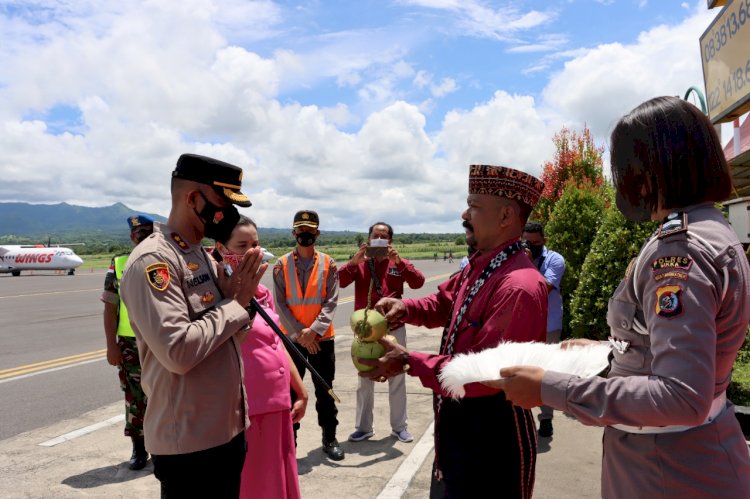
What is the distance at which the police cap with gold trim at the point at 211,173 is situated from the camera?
2.53 meters

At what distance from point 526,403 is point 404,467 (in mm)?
3515

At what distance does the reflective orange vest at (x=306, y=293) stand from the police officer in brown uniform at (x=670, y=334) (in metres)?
4.05

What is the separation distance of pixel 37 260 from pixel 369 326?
5004 centimetres

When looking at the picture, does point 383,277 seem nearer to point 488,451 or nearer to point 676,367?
point 488,451

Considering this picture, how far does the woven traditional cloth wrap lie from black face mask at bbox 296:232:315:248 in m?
3.16

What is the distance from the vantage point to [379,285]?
5.83m

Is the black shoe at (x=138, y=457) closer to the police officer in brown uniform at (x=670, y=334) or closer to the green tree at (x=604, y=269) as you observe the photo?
the police officer in brown uniform at (x=670, y=334)

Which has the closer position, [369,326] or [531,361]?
[531,361]

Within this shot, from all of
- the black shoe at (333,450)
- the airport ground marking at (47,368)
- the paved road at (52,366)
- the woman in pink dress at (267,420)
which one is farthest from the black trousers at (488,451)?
the airport ground marking at (47,368)

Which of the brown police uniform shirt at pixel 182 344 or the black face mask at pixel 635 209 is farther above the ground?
the black face mask at pixel 635 209

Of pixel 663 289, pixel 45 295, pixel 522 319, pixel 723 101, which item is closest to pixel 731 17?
pixel 723 101

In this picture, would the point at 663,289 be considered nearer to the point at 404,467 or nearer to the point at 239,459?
the point at 239,459

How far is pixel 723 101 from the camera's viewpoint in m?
5.55

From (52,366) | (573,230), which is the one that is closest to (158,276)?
(573,230)
